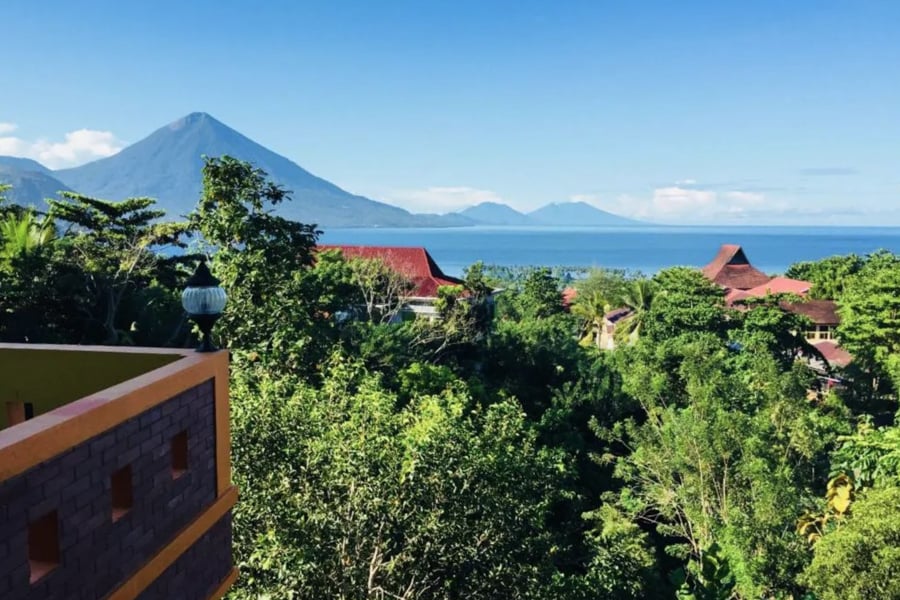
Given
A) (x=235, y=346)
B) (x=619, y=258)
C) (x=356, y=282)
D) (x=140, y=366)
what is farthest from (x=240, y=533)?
(x=619, y=258)

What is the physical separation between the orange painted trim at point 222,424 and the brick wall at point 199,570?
0.72ft

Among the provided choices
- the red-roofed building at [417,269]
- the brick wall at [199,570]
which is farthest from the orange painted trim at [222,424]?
the red-roofed building at [417,269]

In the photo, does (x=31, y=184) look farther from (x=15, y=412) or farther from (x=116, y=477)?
(x=116, y=477)

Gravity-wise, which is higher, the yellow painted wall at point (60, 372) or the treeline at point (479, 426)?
the yellow painted wall at point (60, 372)

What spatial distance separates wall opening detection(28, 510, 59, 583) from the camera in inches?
85.0

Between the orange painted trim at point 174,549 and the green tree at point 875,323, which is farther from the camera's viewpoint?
the green tree at point 875,323

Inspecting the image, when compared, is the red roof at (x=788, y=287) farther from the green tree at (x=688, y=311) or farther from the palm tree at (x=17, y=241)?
the palm tree at (x=17, y=241)

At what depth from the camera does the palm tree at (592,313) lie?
3294 centimetres

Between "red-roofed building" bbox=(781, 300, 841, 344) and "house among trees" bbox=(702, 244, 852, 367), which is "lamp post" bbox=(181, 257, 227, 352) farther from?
"red-roofed building" bbox=(781, 300, 841, 344)

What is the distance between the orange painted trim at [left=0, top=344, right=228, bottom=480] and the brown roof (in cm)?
2941

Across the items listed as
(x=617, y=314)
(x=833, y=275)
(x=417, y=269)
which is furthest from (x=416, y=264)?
(x=833, y=275)

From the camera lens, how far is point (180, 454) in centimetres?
296

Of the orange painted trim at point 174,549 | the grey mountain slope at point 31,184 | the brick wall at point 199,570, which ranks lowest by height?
the brick wall at point 199,570

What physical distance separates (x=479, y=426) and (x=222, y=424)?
3596 mm
